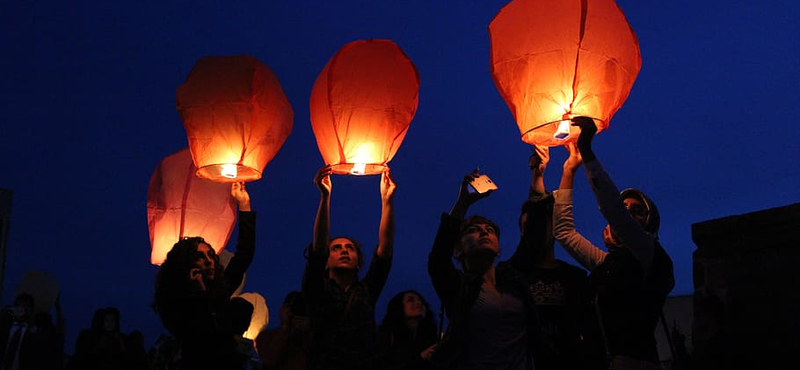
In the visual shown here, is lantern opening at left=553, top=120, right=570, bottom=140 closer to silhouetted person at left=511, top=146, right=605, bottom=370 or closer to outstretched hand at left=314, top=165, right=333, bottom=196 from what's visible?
silhouetted person at left=511, top=146, right=605, bottom=370

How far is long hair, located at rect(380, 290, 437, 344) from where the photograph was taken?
567 cm

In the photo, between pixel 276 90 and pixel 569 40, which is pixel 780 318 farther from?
pixel 276 90

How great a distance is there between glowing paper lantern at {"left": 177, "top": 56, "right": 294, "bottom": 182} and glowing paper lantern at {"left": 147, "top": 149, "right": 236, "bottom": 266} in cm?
86

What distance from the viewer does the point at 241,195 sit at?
15.8 feet

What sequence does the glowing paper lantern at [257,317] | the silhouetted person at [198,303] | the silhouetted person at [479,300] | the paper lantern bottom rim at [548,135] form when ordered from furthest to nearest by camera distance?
1. the glowing paper lantern at [257,317]
2. the paper lantern bottom rim at [548,135]
3. the silhouetted person at [198,303]
4. the silhouetted person at [479,300]

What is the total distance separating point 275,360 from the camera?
4.71 m

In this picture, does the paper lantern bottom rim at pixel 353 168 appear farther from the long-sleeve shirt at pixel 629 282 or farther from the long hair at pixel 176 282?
the long-sleeve shirt at pixel 629 282

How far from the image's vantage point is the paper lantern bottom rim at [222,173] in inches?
189

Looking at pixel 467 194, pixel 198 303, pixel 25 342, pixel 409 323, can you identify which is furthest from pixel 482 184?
Result: pixel 25 342

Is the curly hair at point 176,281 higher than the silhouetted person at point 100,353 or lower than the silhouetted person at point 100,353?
higher

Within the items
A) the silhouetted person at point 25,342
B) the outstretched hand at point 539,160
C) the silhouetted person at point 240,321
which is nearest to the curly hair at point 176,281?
the silhouetted person at point 240,321

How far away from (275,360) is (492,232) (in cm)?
174

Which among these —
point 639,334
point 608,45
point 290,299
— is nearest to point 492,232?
point 639,334

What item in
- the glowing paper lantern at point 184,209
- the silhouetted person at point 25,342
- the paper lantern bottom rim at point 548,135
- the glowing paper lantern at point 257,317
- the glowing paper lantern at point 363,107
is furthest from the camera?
the glowing paper lantern at point 257,317
